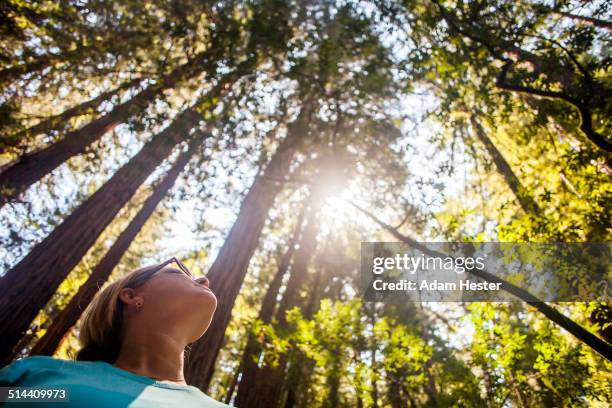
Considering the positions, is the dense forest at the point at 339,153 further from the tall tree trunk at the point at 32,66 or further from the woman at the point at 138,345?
the woman at the point at 138,345

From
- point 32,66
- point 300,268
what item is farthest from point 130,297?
point 32,66

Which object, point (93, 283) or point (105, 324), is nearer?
point (105, 324)

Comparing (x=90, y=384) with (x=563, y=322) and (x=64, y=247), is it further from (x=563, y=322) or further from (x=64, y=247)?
(x=64, y=247)

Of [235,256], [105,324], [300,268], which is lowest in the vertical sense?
[105,324]

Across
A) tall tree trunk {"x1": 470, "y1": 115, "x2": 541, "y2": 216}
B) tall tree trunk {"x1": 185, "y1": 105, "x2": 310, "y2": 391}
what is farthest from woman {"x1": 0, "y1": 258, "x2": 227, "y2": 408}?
tall tree trunk {"x1": 470, "y1": 115, "x2": 541, "y2": 216}

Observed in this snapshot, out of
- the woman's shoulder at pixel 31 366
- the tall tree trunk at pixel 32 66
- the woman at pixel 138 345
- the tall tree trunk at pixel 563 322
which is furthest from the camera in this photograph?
the tall tree trunk at pixel 32 66

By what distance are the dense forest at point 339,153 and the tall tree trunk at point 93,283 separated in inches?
1.4

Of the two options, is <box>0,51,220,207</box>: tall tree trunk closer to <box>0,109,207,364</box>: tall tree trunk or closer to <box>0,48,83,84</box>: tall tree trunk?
<box>0,109,207,364</box>: tall tree trunk

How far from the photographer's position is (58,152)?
7.04 meters

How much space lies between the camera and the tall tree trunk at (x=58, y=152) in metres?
5.46

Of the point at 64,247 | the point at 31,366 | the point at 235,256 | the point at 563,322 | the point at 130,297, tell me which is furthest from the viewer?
the point at 64,247

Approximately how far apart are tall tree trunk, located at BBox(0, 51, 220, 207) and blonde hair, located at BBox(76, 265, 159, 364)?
11.6ft

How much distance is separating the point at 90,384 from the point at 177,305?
78cm

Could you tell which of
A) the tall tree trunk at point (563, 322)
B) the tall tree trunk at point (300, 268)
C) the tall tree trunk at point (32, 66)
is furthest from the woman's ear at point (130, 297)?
the tall tree trunk at point (32, 66)
